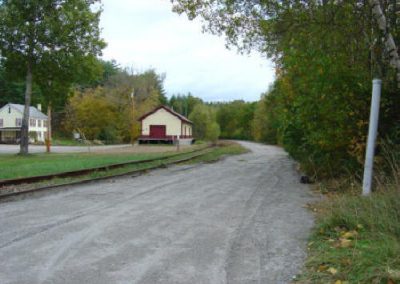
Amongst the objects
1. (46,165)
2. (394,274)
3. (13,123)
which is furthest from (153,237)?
(13,123)

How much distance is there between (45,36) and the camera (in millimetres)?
29547

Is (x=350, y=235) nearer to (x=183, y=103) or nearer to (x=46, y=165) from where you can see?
(x=46, y=165)

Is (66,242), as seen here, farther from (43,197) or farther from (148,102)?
(148,102)

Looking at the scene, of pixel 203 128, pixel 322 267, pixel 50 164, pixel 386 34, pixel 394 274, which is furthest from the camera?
pixel 203 128

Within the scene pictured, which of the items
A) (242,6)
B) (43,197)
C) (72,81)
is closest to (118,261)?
(43,197)

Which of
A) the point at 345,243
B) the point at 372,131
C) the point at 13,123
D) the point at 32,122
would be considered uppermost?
the point at 32,122

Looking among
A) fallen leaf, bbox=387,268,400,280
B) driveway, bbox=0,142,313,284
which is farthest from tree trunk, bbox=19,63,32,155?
fallen leaf, bbox=387,268,400,280

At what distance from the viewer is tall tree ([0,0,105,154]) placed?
28844mm

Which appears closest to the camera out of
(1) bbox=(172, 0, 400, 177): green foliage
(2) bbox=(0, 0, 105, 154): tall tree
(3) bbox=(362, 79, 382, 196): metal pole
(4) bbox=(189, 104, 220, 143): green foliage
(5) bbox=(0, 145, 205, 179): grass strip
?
(3) bbox=(362, 79, 382, 196): metal pole

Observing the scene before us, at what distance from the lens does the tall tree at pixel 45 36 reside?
28.8 metres

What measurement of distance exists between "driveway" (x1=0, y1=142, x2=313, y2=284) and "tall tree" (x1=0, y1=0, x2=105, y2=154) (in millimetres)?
21592

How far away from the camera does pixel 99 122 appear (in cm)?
6894

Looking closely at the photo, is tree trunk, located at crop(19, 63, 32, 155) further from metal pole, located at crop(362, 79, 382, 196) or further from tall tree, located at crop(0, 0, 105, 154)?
metal pole, located at crop(362, 79, 382, 196)

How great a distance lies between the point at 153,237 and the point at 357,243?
2.75 meters
